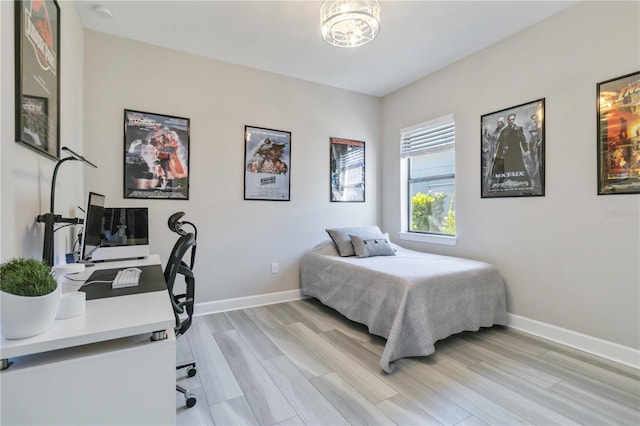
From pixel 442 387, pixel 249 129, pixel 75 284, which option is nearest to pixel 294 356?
pixel 442 387

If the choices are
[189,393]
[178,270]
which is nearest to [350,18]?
[178,270]

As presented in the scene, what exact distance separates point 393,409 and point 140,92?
3.53 metres

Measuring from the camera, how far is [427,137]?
12.9 feet

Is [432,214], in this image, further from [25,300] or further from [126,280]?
[25,300]

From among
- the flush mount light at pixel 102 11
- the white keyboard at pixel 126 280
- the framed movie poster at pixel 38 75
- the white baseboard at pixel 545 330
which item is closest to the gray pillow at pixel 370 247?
the white baseboard at pixel 545 330

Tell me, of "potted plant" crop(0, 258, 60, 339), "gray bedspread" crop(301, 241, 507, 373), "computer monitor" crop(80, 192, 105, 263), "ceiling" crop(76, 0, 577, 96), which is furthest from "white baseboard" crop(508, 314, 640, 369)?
"computer monitor" crop(80, 192, 105, 263)

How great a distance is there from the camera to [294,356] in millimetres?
2412

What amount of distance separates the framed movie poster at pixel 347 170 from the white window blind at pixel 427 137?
0.63 m

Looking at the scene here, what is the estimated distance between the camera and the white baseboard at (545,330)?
7.44ft

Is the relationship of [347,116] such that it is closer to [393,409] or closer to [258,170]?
[258,170]

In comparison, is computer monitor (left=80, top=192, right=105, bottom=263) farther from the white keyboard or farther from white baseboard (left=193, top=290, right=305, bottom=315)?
white baseboard (left=193, top=290, right=305, bottom=315)

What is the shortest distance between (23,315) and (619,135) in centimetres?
356

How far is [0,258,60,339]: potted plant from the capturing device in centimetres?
88

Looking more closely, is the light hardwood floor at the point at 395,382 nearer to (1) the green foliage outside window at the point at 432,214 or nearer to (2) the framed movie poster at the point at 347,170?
(1) the green foliage outside window at the point at 432,214
